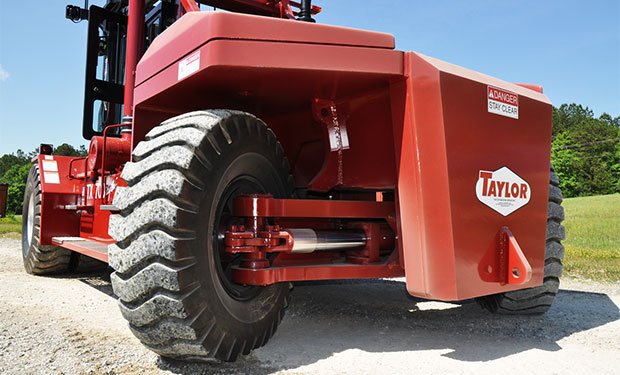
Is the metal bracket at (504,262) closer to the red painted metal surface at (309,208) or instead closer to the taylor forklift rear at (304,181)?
the taylor forklift rear at (304,181)

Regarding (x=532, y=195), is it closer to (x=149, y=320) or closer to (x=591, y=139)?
(x=149, y=320)

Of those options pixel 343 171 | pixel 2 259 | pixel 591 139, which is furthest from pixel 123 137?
pixel 591 139

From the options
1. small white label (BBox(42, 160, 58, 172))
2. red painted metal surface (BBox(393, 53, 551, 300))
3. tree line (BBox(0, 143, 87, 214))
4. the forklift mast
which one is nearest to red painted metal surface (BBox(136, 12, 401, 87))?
red painted metal surface (BBox(393, 53, 551, 300))

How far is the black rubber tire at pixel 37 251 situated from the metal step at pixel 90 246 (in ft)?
1.85

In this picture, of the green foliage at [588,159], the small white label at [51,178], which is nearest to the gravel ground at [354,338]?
the small white label at [51,178]

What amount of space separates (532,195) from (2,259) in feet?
23.9

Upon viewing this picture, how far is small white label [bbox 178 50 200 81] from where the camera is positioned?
2.60 m

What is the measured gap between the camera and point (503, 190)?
3064 mm

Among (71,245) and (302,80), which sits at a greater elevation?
(302,80)

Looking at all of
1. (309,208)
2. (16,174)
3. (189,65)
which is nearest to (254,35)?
(189,65)

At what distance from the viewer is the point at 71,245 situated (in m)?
4.66

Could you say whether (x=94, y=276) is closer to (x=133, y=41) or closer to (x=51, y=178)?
(x=51, y=178)

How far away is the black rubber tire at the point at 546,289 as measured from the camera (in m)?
3.77

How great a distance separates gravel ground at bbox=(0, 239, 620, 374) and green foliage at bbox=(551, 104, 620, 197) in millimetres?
62975
